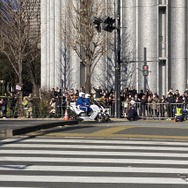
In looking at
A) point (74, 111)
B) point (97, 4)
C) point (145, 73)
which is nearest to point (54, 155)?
point (74, 111)

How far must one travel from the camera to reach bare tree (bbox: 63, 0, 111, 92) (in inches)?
1608

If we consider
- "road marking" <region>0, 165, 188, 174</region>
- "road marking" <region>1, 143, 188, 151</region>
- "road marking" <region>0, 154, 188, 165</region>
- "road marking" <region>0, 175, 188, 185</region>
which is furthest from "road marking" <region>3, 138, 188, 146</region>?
"road marking" <region>0, 175, 188, 185</region>

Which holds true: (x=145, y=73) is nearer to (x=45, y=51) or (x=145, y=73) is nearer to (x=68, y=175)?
(x=45, y=51)

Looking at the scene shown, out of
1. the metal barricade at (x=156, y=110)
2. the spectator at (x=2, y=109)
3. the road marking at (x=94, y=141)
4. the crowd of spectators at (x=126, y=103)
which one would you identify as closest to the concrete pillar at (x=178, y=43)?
the crowd of spectators at (x=126, y=103)

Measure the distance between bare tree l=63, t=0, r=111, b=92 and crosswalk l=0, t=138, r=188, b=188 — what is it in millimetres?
24089

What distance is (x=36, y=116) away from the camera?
3372 centimetres

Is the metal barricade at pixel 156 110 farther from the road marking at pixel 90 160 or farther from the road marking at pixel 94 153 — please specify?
the road marking at pixel 90 160

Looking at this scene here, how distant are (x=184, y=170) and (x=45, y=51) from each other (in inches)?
1571

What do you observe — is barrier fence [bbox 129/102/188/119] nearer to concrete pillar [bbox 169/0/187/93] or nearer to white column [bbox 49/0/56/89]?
concrete pillar [bbox 169/0/187/93]

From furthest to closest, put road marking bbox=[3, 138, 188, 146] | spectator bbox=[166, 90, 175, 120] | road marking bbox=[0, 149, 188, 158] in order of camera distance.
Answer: spectator bbox=[166, 90, 175, 120] < road marking bbox=[3, 138, 188, 146] < road marking bbox=[0, 149, 188, 158]

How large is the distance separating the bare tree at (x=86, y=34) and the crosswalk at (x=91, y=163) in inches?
948

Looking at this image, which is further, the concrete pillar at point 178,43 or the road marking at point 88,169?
the concrete pillar at point 178,43

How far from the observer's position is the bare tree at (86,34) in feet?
134

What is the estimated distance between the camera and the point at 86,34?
1610 inches
